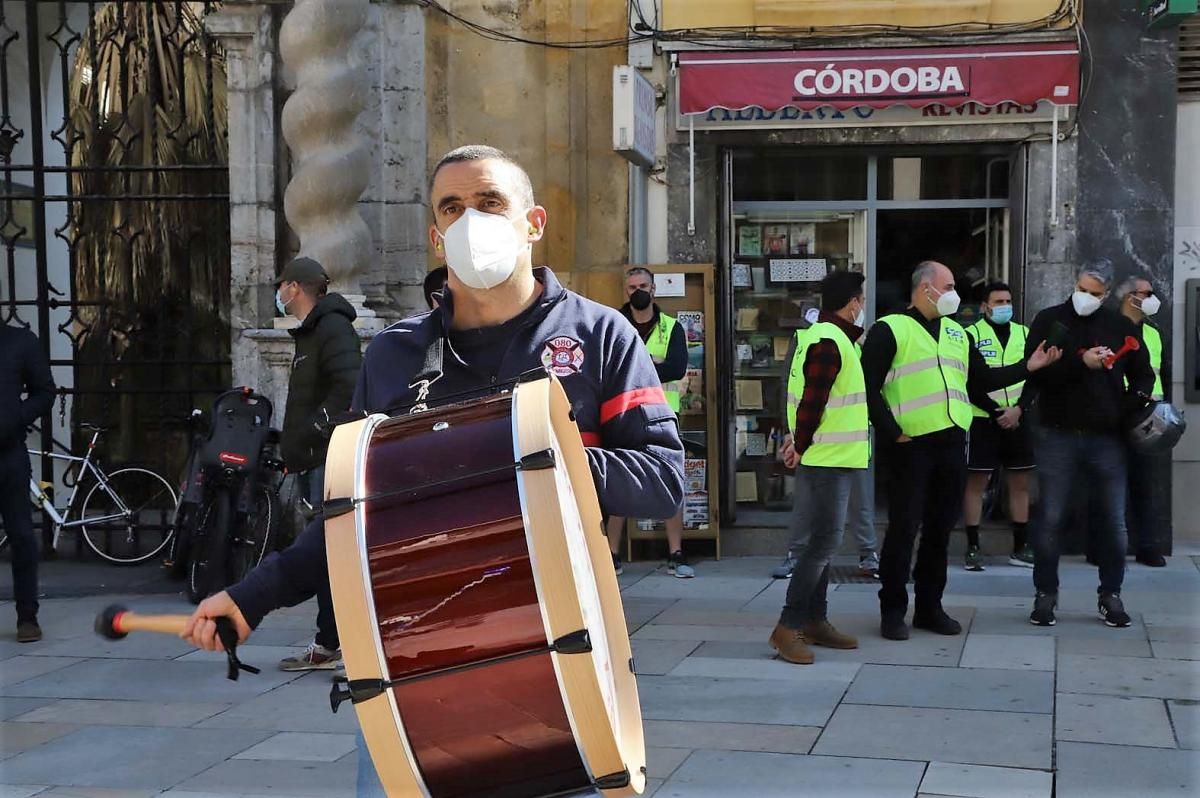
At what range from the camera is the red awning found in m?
9.77

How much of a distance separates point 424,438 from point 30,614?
19.3 feet

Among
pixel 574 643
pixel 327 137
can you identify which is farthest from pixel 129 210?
pixel 574 643

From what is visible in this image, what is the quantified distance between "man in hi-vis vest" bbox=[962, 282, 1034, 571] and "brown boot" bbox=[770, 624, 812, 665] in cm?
303

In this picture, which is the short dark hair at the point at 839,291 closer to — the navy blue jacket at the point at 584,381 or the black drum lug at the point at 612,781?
the navy blue jacket at the point at 584,381

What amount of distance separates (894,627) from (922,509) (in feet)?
Result: 2.02

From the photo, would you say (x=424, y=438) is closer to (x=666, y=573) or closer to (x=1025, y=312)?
(x=666, y=573)

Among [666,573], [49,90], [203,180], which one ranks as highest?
[49,90]

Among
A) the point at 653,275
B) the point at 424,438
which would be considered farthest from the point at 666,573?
the point at 424,438

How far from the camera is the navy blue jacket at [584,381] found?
2.79 m

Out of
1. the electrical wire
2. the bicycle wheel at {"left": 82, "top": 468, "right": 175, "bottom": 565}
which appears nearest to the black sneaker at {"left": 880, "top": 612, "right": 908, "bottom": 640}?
the electrical wire

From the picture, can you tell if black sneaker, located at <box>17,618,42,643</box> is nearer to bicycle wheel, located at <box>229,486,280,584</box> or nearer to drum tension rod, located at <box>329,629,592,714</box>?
bicycle wheel, located at <box>229,486,280,584</box>

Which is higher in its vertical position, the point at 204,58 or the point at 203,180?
the point at 204,58

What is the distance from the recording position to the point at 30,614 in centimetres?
764

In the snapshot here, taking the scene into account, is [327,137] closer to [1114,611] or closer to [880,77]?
[880,77]
